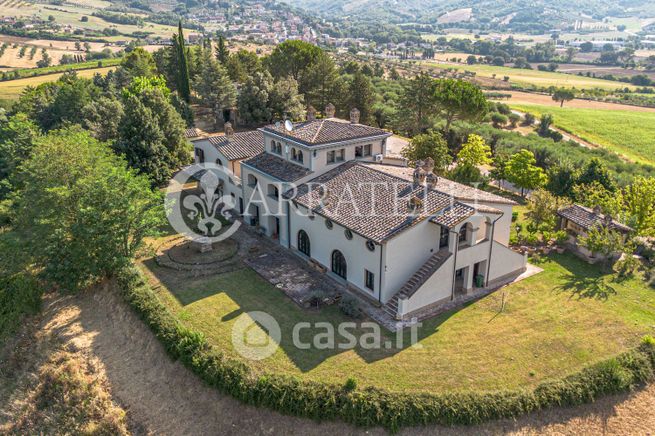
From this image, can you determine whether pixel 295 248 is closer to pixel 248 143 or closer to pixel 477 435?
pixel 248 143

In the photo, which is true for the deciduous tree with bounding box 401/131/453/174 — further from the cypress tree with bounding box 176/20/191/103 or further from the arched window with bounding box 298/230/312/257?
the cypress tree with bounding box 176/20/191/103

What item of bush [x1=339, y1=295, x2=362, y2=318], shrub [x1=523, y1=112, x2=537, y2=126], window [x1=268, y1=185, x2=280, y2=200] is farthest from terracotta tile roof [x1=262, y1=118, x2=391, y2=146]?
shrub [x1=523, y1=112, x2=537, y2=126]

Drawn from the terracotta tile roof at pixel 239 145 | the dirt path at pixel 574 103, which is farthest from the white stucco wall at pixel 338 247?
the dirt path at pixel 574 103

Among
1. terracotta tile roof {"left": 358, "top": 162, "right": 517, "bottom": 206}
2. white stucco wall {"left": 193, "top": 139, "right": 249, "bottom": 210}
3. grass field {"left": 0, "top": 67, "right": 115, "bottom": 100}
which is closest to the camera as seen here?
terracotta tile roof {"left": 358, "top": 162, "right": 517, "bottom": 206}

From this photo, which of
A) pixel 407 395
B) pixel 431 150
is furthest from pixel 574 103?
pixel 407 395

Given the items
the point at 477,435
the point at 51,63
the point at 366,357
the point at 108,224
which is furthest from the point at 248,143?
the point at 51,63

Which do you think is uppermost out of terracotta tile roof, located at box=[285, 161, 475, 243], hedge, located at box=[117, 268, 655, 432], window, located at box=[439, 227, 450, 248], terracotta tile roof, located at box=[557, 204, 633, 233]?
terracotta tile roof, located at box=[285, 161, 475, 243]

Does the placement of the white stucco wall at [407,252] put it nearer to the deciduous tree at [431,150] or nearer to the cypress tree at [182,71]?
the deciduous tree at [431,150]
